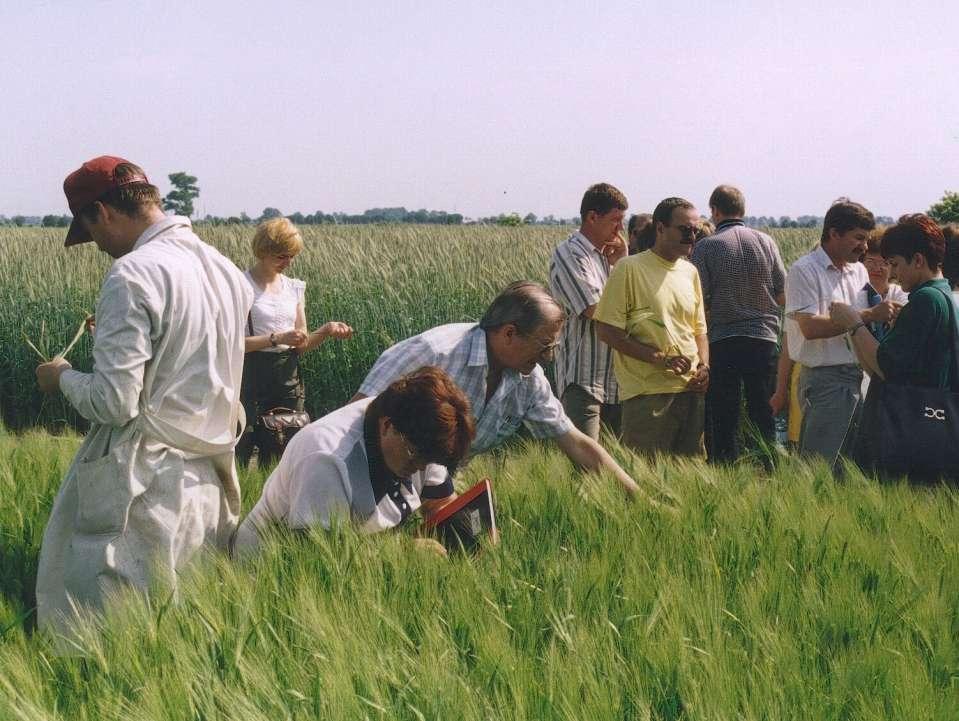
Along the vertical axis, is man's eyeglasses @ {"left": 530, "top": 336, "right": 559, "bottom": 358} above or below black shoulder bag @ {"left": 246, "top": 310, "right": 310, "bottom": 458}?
above

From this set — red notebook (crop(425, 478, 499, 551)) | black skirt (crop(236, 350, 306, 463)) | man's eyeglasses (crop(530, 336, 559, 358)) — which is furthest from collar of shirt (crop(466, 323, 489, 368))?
black skirt (crop(236, 350, 306, 463))

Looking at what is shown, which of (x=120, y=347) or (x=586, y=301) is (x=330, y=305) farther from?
(x=120, y=347)

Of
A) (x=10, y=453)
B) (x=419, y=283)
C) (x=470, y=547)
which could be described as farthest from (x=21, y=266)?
(x=470, y=547)

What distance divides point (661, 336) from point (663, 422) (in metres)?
0.40

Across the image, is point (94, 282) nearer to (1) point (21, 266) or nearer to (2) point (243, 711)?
(1) point (21, 266)

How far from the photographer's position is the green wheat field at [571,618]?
6.52ft

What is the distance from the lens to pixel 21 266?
31.1 ft

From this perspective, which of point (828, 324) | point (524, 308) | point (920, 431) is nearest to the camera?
point (524, 308)

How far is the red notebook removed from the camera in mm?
2848

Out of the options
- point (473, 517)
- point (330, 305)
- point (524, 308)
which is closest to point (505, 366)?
point (524, 308)

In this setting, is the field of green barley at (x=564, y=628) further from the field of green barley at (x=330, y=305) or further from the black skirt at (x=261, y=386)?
the field of green barley at (x=330, y=305)

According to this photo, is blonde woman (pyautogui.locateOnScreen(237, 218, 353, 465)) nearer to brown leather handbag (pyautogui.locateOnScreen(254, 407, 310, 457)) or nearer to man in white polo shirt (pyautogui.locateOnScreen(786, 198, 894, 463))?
brown leather handbag (pyautogui.locateOnScreen(254, 407, 310, 457))

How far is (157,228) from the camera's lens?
2996 mm

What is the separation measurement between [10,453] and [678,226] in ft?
9.64
